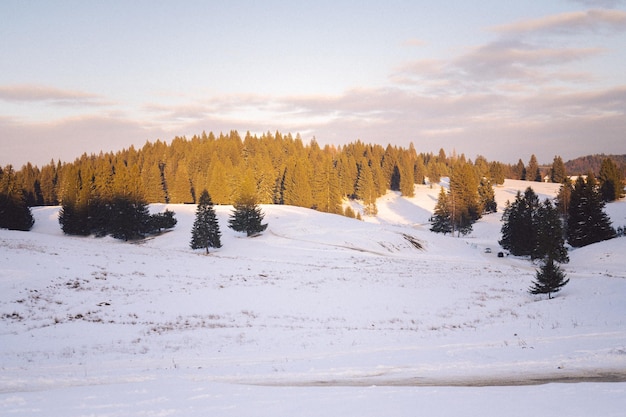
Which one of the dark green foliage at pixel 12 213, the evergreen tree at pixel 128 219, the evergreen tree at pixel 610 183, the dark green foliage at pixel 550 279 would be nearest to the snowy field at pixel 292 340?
the dark green foliage at pixel 550 279

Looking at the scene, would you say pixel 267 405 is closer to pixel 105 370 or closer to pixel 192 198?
pixel 105 370

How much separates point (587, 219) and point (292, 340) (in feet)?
171

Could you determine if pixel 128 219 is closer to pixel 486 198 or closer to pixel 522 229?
pixel 522 229

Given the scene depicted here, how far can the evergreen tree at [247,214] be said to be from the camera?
2253 inches

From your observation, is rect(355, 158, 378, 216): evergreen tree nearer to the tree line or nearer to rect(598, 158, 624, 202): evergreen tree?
the tree line

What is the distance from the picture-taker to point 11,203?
58.5 m

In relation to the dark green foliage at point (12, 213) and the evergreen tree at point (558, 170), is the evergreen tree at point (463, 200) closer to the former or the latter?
the evergreen tree at point (558, 170)

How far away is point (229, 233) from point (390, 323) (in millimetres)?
43646

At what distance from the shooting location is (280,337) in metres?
15.8

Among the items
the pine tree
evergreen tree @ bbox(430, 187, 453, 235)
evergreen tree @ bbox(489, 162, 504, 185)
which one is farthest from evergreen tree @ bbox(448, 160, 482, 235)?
the pine tree

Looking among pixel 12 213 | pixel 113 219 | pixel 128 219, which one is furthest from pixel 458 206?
pixel 12 213

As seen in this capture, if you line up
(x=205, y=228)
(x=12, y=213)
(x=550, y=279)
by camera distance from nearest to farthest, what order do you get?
1. (x=550, y=279)
2. (x=205, y=228)
3. (x=12, y=213)

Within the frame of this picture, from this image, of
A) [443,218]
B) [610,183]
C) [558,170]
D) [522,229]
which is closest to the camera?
[522,229]

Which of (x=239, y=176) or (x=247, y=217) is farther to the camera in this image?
(x=239, y=176)
